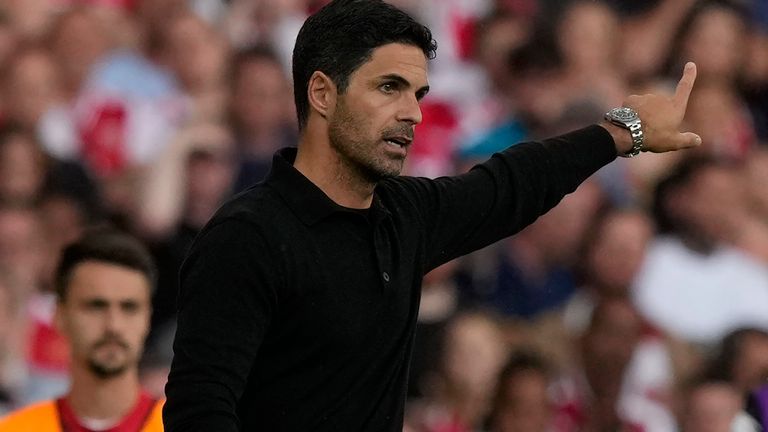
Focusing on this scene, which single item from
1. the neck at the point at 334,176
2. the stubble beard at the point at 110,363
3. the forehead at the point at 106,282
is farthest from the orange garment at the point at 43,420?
the neck at the point at 334,176

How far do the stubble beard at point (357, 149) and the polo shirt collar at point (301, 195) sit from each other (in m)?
0.07

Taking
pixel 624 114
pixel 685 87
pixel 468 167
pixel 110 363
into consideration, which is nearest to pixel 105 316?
pixel 110 363

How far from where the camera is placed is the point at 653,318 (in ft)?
18.0

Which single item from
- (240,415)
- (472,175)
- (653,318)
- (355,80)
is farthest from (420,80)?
(653,318)

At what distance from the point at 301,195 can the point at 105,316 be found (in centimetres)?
164

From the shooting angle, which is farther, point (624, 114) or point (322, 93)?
point (624, 114)

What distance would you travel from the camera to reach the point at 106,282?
157 inches

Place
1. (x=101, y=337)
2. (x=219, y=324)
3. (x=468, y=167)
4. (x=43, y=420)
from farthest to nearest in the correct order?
1. (x=468, y=167)
2. (x=101, y=337)
3. (x=43, y=420)
4. (x=219, y=324)

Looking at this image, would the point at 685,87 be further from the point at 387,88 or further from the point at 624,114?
the point at 387,88

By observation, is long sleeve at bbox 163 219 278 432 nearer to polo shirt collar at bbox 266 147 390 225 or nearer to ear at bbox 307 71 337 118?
polo shirt collar at bbox 266 147 390 225

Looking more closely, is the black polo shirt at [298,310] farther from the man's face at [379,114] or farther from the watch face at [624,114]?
the watch face at [624,114]

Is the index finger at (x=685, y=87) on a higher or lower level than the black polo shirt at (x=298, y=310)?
higher

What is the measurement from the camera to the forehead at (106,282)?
156 inches

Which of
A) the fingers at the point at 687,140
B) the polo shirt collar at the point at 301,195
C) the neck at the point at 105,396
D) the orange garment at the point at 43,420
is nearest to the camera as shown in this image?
the polo shirt collar at the point at 301,195
